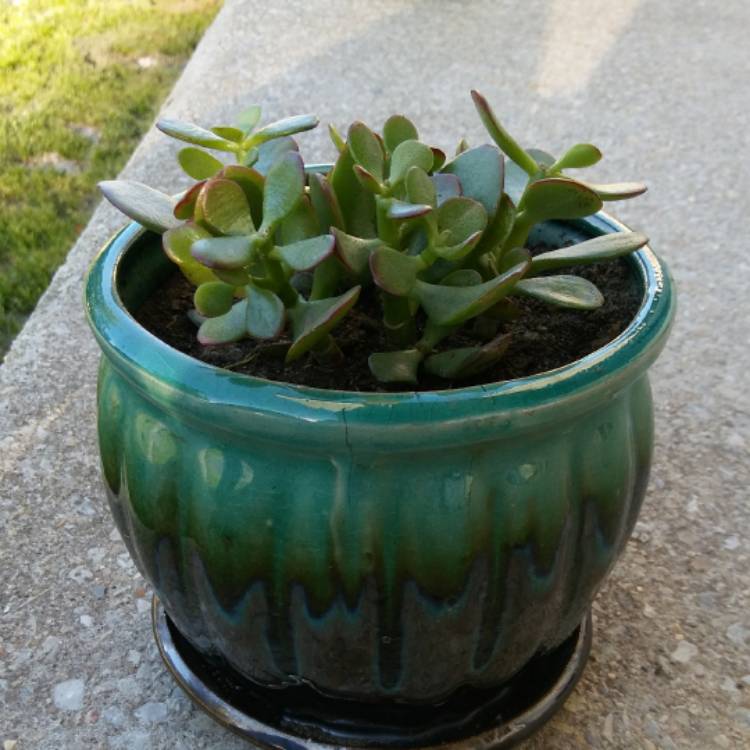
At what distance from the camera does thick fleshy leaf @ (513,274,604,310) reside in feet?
3.16

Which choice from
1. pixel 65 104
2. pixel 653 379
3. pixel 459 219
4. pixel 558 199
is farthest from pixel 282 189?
pixel 65 104

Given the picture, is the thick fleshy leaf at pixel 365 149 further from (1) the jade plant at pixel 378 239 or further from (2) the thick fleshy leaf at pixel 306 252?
(2) the thick fleshy leaf at pixel 306 252

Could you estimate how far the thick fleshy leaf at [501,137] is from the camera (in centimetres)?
98

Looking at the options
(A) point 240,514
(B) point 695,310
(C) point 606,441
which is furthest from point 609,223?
(B) point 695,310

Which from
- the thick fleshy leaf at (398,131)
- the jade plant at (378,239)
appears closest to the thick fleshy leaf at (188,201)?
the jade plant at (378,239)

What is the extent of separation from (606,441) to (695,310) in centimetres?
121

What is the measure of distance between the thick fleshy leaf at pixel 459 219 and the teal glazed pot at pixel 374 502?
0.15m

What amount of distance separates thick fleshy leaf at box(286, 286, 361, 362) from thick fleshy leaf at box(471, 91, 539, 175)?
23cm

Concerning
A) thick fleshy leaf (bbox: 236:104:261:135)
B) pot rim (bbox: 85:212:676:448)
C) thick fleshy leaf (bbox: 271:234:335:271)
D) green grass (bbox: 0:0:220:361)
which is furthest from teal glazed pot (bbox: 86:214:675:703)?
green grass (bbox: 0:0:220:361)

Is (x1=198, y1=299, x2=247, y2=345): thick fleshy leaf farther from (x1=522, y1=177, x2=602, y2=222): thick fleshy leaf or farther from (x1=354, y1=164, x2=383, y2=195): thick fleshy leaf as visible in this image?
(x1=522, y1=177, x2=602, y2=222): thick fleshy leaf

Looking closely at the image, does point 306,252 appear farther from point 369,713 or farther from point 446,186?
point 369,713

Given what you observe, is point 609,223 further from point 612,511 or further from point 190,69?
point 190,69

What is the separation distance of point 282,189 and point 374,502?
286mm

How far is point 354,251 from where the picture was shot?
3.00ft
